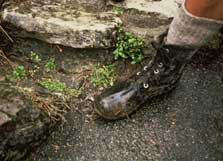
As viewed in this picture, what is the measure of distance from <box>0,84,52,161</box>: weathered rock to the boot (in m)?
0.36

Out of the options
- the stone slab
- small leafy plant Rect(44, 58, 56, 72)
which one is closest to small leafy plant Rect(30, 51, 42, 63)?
small leafy plant Rect(44, 58, 56, 72)

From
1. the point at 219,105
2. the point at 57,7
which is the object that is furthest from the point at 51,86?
the point at 219,105

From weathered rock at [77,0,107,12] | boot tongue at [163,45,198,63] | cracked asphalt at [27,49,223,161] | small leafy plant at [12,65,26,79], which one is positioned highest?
boot tongue at [163,45,198,63]

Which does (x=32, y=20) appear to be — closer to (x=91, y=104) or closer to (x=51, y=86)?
(x=51, y=86)

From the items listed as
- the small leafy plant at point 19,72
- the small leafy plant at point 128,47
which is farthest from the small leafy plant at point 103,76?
the small leafy plant at point 19,72

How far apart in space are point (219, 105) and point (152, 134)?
1.57 ft

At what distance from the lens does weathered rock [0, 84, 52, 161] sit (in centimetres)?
227

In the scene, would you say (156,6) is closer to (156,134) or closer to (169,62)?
(169,62)

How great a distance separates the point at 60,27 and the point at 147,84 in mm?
624

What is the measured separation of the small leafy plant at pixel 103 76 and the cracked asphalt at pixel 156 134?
0.26m

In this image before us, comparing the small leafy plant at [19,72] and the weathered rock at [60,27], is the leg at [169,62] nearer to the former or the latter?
the weathered rock at [60,27]

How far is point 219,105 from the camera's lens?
2.77 meters

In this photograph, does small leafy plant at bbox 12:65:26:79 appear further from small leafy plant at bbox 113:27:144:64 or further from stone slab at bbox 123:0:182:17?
stone slab at bbox 123:0:182:17

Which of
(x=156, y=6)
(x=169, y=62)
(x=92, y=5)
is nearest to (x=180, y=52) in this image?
(x=169, y=62)
